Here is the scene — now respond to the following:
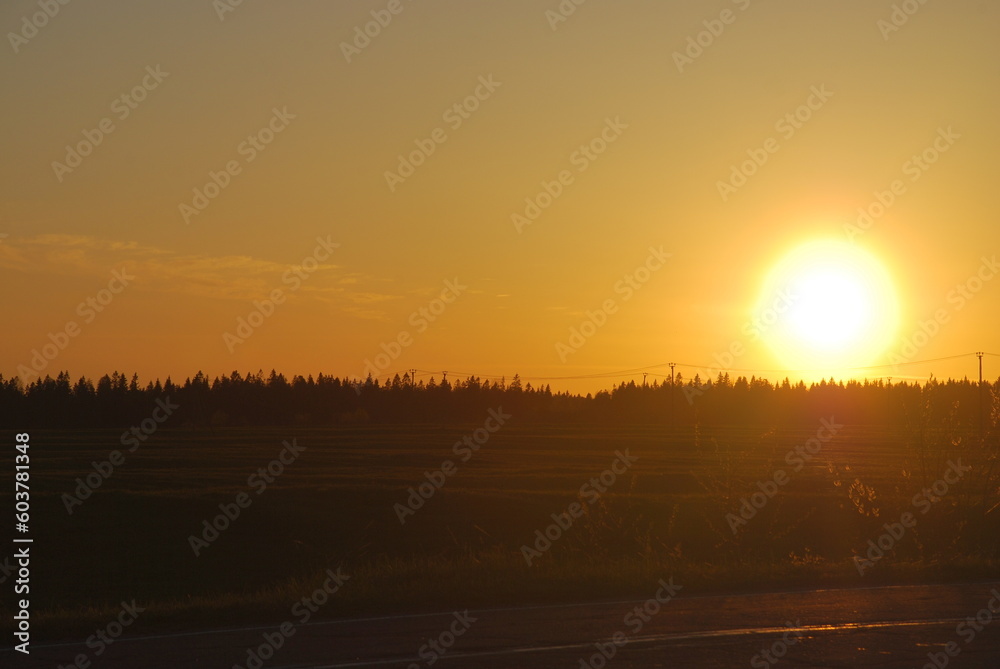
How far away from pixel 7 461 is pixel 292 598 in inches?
2200

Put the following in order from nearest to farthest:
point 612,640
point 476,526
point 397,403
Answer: point 612,640
point 476,526
point 397,403

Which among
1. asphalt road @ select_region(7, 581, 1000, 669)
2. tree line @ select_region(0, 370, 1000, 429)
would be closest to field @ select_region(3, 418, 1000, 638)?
asphalt road @ select_region(7, 581, 1000, 669)

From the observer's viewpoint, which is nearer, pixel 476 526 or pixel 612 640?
pixel 612 640

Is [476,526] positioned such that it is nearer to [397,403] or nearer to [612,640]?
[612,640]

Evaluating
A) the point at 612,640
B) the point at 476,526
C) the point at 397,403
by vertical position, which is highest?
the point at 397,403

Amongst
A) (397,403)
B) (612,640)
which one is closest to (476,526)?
(612,640)

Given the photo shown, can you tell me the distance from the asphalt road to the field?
1131 mm

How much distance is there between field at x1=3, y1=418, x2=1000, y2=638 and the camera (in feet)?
42.7

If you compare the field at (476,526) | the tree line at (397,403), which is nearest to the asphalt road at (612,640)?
the field at (476,526)

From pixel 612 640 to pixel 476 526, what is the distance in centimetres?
1273

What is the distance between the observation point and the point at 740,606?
36.1ft

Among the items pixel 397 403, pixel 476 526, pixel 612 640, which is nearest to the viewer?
pixel 612 640

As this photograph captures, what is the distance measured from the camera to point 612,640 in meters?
9.04

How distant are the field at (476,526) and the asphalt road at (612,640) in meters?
1.13
